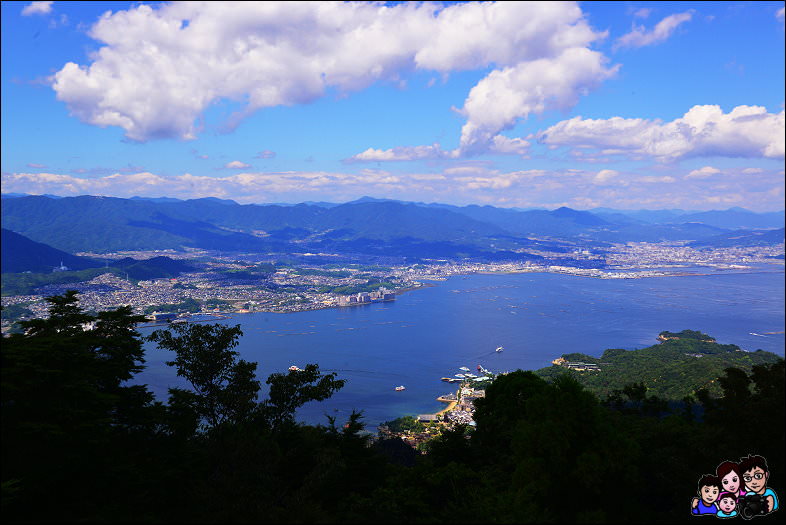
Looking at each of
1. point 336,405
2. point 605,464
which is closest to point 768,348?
point 336,405

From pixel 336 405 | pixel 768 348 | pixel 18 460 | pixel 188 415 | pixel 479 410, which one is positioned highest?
pixel 18 460

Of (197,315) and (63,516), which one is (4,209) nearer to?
(197,315)

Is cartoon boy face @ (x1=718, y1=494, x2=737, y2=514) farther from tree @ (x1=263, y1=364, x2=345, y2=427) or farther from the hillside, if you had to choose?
the hillside

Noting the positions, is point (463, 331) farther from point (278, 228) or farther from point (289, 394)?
point (278, 228)

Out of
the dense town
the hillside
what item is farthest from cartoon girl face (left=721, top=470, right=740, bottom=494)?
the dense town

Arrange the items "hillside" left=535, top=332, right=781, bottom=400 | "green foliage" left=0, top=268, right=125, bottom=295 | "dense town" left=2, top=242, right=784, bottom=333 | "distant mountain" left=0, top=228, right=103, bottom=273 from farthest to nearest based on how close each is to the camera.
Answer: "distant mountain" left=0, top=228, right=103, bottom=273, "green foliage" left=0, top=268, right=125, bottom=295, "dense town" left=2, top=242, right=784, bottom=333, "hillside" left=535, top=332, right=781, bottom=400

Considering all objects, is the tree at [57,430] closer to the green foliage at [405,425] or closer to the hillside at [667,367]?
the green foliage at [405,425]
